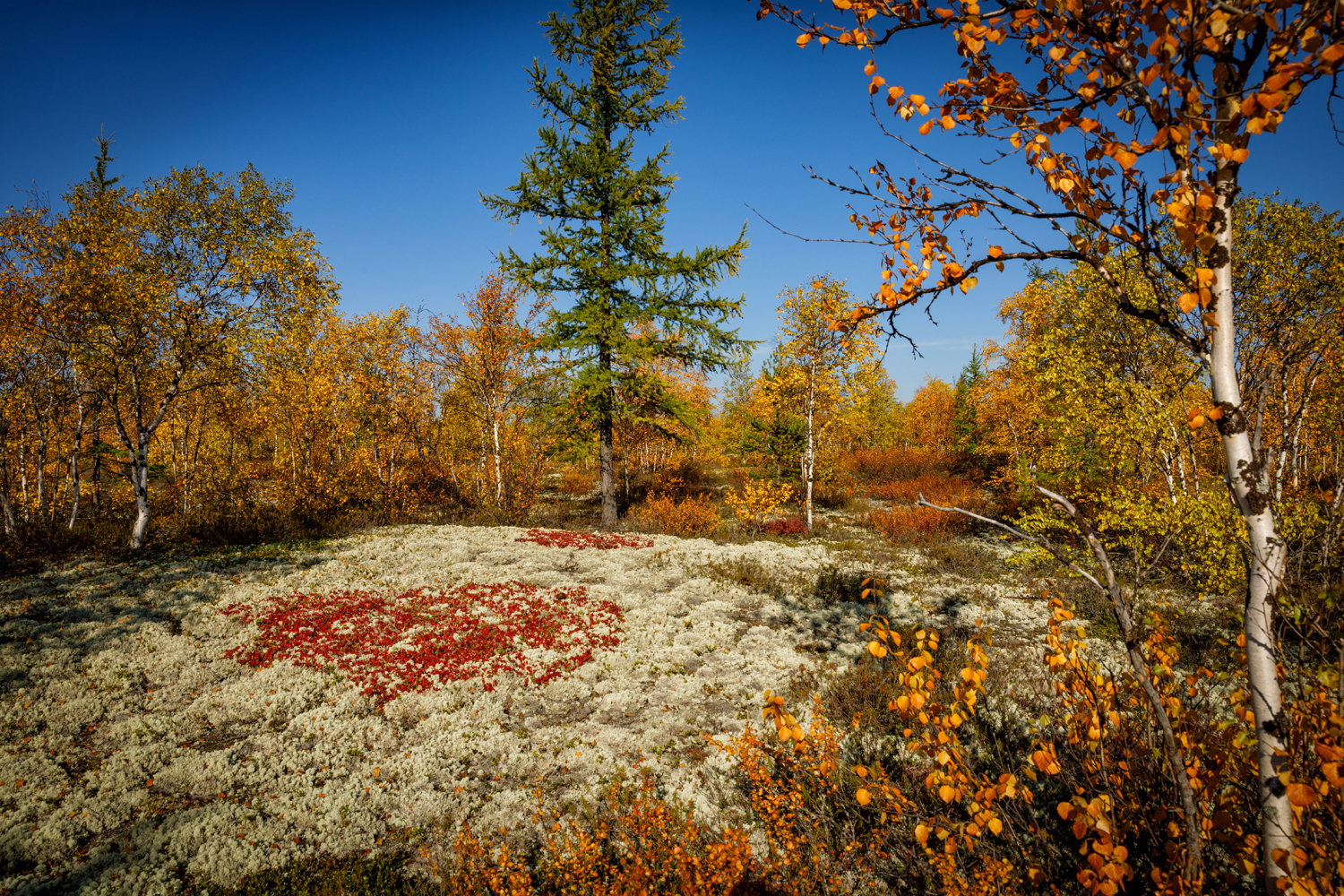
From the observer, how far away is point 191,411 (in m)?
19.8

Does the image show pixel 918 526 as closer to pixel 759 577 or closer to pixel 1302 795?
pixel 759 577

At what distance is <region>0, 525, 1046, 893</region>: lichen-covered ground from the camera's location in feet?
14.7

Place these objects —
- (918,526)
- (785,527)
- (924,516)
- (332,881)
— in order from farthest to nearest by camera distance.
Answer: (785,527), (924,516), (918,526), (332,881)

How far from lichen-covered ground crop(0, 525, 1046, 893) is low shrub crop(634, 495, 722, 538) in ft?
22.4

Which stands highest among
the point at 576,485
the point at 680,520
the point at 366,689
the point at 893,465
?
the point at 893,465

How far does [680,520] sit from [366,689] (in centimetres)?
1193

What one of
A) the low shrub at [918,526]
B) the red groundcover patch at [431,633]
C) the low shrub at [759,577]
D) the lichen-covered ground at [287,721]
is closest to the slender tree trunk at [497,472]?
the lichen-covered ground at [287,721]

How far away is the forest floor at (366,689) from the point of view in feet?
15.2

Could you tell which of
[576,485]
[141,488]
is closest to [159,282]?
[141,488]

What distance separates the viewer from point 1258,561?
→ 1857mm

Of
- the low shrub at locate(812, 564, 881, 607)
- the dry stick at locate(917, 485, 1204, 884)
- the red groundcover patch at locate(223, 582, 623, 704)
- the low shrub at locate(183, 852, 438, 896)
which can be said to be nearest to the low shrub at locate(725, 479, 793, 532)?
the low shrub at locate(812, 564, 881, 607)

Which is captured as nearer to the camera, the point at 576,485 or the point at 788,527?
the point at 788,527

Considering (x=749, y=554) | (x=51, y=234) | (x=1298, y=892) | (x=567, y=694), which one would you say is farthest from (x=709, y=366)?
(x=51, y=234)

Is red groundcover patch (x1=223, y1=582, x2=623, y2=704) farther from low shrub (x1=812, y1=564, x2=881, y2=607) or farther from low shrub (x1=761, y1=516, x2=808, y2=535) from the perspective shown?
low shrub (x1=761, y1=516, x2=808, y2=535)
